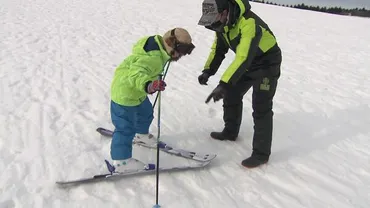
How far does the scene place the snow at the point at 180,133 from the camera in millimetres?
3676

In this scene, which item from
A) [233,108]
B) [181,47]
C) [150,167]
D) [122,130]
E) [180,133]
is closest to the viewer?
[181,47]

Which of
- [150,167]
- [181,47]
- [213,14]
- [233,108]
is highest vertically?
[213,14]

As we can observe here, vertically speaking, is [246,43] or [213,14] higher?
[213,14]

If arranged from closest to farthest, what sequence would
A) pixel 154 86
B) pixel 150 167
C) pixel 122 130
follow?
pixel 154 86, pixel 122 130, pixel 150 167

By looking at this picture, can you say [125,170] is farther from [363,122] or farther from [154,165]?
[363,122]

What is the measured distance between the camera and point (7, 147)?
429cm

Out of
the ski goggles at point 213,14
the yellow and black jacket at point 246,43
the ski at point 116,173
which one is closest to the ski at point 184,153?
the ski at point 116,173

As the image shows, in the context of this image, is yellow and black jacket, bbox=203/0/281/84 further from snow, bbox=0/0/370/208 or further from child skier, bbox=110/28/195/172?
snow, bbox=0/0/370/208

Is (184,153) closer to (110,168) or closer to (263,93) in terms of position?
(110,168)

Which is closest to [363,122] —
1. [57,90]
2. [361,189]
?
[361,189]

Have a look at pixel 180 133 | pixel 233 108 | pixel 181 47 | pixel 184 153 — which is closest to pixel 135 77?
pixel 181 47

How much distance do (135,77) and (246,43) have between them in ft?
3.98

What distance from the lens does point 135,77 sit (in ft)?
11.0

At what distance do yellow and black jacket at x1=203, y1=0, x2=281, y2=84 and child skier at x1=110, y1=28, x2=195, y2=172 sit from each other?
50cm
